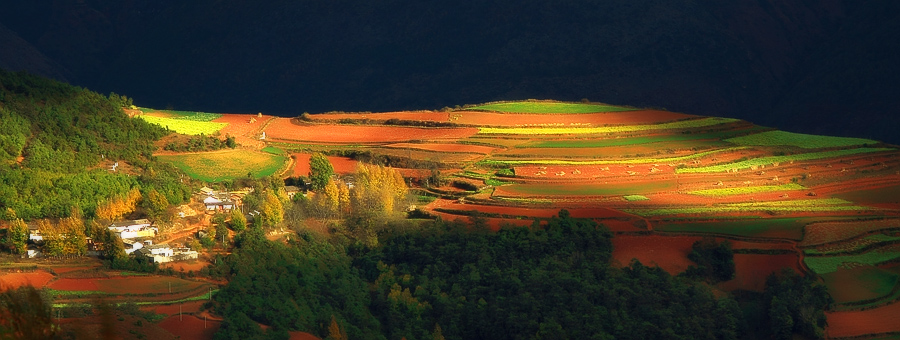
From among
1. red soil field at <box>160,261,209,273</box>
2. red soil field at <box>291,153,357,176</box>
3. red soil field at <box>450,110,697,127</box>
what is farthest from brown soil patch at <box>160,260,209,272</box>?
red soil field at <box>450,110,697,127</box>

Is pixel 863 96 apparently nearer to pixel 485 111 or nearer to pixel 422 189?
pixel 485 111

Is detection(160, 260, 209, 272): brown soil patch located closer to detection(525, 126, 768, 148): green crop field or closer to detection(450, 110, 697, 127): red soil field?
detection(525, 126, 768, 148): green crop field

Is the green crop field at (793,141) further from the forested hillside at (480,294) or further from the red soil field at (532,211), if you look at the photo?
the forested hillside at (480,294)

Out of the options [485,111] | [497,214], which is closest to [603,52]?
[485,111]

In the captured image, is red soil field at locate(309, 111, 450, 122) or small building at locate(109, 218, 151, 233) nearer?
small building at locate(109, 218, 151, 233)

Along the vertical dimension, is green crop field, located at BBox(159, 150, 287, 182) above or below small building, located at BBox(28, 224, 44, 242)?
above
